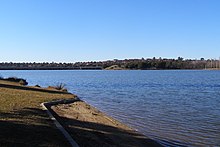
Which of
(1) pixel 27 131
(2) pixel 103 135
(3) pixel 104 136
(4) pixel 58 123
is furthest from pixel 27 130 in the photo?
(2) pixel 103 135

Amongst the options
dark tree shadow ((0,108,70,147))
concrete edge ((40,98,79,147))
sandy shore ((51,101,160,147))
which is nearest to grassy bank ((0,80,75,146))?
dark tree shadow ((0,108,70,147))

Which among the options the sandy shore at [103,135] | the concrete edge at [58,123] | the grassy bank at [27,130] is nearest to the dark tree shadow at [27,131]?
the grassy bank at [27,130]

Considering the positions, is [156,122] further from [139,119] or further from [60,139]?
[60,139]

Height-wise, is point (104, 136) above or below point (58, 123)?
below

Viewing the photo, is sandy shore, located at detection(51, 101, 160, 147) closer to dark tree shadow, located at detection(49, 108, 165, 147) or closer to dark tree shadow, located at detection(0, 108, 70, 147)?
dark tree shadow, located at detection(49, 108, 165, 147)

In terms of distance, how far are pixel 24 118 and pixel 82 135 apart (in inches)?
95.2

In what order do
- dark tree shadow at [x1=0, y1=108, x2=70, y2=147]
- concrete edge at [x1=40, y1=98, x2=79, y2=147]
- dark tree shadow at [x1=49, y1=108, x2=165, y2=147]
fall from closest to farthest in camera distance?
dark tree shadow at [x1=0, y1=108, x2=70, y2=147] → concrete edge at [x1=40, y1=98, x2=79, y2=147] → dark tree shadow at [x1=49, y1=108, x2=165, y2=147]

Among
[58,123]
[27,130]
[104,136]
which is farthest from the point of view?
[104,136]

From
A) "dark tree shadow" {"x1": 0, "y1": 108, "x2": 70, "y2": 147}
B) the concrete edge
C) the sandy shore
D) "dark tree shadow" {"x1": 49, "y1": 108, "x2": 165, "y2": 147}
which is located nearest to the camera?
"dark tree shadow" {"x1": 0, "y1": 108, "x2": 70, "y2": 147}

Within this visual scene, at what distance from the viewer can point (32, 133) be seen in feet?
37.2

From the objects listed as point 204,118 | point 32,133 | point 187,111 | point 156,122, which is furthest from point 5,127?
A: point 187,111

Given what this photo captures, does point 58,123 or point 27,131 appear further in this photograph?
point 58,123

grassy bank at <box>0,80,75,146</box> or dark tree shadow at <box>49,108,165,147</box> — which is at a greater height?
grassy bank at <box>0,80,75,146</box>

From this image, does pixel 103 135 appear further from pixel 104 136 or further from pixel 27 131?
pixel 27 131
